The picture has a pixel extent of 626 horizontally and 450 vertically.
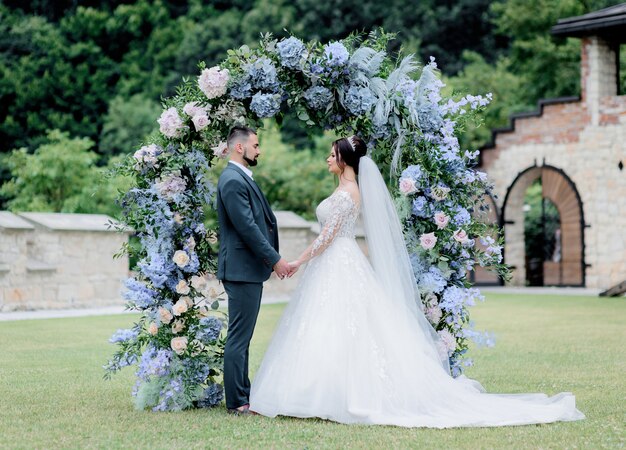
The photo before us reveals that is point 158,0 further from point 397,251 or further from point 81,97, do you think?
point 397,251

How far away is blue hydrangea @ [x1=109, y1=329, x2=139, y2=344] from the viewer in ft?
24.3

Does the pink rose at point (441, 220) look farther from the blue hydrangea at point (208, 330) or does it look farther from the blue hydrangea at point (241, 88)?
the blue hydrangea at point (208, 330)

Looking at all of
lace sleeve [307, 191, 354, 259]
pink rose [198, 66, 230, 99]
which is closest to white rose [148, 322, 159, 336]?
lace sleeve [307, 191, 354, 259]

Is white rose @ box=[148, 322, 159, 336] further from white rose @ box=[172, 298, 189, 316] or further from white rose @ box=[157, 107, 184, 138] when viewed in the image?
white rose @ box=[157, 107, 184, 138]

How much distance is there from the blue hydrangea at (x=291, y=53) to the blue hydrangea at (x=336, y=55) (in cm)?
20

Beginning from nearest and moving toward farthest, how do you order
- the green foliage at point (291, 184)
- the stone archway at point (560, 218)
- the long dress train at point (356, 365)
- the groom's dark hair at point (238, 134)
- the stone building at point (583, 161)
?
the long dress train at point (356, 365) < the groom's dark hair at point (238, 134) < the stone building at point (583, 161) < the stone archway at point (560, 218) < the green foliage at point (291, 184)

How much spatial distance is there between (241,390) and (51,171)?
18677mm

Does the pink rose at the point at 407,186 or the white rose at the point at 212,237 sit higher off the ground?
the pink rose at the point at 407,186

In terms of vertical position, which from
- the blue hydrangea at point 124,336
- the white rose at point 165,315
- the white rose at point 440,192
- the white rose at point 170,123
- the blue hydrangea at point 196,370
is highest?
the white rose at point 170,123

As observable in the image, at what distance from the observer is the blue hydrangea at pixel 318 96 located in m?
7.75

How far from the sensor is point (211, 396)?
7555 millimetres

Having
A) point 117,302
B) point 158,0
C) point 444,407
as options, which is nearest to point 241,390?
point 444,407

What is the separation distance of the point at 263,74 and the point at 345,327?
2016 mm

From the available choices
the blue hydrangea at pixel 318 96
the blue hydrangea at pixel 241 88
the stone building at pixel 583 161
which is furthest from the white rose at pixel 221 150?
the stone building at pixel 583 161
